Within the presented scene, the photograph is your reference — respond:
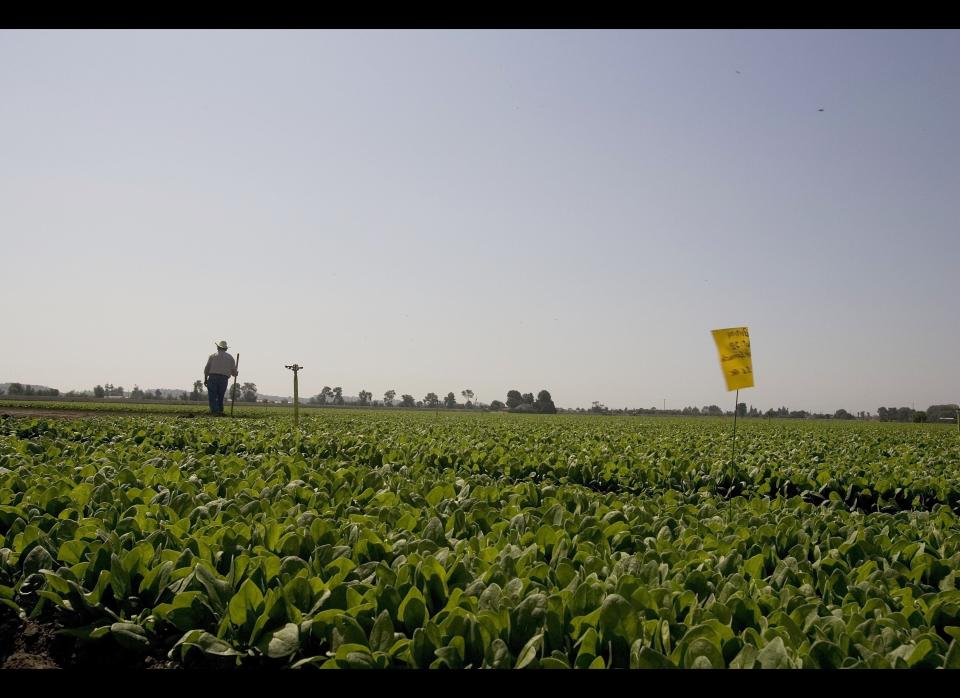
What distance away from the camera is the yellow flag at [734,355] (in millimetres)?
5566

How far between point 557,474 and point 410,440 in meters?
3.33

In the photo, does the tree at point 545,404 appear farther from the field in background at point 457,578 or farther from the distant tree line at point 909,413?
the field in background at point 457,578

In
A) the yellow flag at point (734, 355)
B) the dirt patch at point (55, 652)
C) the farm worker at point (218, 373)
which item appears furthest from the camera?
the farm worker at point (218, 373)

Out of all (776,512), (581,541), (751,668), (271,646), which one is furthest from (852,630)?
(776,512)

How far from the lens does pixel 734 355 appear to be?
18.3 feet

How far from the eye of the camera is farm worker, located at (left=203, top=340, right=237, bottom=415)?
19641 mm

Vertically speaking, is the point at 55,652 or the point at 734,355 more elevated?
the point at 734,355

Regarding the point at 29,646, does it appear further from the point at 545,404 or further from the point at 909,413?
the point at 909,413

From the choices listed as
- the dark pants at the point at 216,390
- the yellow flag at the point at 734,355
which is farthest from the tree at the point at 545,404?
the yellow flag at the point at 734,355

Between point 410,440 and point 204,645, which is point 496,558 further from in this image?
point 410,440

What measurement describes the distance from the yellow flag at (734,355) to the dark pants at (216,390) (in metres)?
18.4

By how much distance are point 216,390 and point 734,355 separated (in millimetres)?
19022

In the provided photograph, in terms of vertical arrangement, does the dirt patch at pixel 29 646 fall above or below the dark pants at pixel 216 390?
below

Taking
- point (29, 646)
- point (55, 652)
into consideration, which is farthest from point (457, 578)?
point (29, 646)
